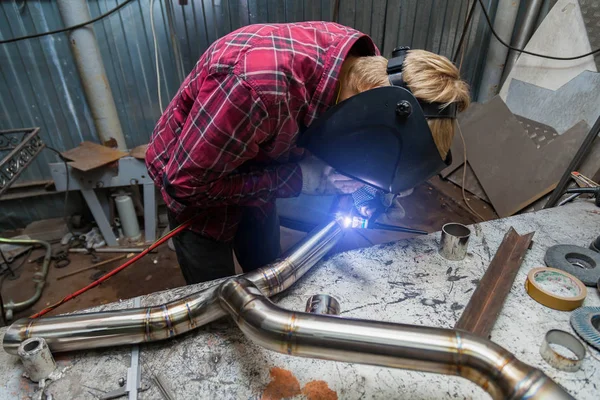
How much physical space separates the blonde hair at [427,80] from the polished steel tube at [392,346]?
57 cm

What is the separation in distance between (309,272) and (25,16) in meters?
2.69

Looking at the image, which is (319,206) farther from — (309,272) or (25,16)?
(25,16)

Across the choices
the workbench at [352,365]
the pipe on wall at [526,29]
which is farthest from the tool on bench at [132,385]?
the pipe on wall at [526,29]

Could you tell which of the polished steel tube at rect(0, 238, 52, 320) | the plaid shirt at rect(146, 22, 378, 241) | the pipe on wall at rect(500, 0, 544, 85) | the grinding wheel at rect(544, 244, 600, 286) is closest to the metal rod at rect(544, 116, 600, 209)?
the grinding wheel at rect(544, 244, 600, 286)

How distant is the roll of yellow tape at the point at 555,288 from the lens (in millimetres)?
987

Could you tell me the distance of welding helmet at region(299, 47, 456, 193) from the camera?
3.02ft

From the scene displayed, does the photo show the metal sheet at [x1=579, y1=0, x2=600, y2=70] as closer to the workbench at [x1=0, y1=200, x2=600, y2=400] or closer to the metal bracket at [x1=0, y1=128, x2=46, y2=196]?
the workbench at [x1=0, y1=200, x2=600, y2=400]

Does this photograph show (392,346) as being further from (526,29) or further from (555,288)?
(526,29)

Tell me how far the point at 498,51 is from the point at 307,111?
2.90 metres

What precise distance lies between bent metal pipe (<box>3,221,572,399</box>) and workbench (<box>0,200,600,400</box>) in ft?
0.20

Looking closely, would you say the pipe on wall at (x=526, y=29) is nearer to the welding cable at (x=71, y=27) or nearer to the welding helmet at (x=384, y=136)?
the welding helmet at (x=384, y=136)

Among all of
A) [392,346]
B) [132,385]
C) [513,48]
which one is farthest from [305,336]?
[513,48]

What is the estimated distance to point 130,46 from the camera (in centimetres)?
249

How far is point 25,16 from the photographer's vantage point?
2246 mm
